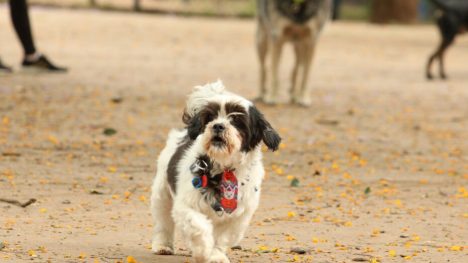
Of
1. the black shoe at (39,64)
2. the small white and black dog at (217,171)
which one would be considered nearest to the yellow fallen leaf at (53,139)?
the small white and black dog at (217,171)

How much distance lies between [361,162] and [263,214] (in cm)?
282

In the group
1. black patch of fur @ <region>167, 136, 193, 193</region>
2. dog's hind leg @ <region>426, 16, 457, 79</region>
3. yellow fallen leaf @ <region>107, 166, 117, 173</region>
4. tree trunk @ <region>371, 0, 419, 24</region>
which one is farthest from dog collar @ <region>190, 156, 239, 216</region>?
tree trunk @ <region>371, 0, 419, 24</region>

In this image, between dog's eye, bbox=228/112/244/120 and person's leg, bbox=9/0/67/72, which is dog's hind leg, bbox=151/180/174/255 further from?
person's leg, bbox=9/0/67/72

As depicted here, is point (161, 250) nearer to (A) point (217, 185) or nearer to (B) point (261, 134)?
(A) point (217, 185)

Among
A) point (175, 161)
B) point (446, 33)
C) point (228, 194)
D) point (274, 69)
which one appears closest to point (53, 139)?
point (274, 69)

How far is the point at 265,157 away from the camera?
10.8 metres

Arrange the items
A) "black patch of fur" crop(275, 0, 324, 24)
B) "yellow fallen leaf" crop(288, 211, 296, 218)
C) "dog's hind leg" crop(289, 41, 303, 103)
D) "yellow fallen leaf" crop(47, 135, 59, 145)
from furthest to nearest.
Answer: "dog's hind leg" crop(289, 41, 303, 103) → "black patch of fur" crop(275, 0, 324, 24) → "yellow fallen leaf" crop(47, 135, 59, 145) → "yellow fallen leaf" crop(288, 211, 296, 218)

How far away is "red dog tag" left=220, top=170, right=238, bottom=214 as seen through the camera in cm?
607

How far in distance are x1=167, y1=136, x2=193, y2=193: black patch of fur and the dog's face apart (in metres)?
0.19

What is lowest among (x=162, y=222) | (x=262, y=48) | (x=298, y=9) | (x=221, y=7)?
(x=221, y=7)

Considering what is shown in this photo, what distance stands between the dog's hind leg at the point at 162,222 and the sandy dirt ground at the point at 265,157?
8 cm

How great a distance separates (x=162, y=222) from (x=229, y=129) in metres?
1.05

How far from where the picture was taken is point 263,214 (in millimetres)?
8148

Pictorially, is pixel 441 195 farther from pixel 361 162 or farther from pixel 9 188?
pixel 9 188
